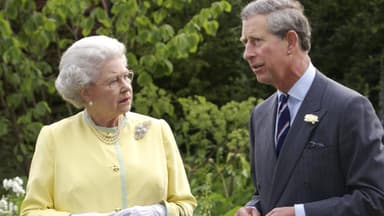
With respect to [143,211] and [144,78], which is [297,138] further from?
[144,78]

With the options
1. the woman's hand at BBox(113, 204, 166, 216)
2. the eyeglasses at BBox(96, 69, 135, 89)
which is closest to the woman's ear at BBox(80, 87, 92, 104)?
the eyeglasses at BBox(96, 69, 135, 89)

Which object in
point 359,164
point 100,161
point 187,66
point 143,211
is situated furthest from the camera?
point 187,66

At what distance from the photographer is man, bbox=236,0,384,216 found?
11.8 feet

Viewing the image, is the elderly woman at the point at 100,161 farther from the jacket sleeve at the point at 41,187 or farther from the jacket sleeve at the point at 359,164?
the jacket sleeve at the point at 359,164

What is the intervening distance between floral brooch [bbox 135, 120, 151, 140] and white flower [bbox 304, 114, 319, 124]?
2.90 ft

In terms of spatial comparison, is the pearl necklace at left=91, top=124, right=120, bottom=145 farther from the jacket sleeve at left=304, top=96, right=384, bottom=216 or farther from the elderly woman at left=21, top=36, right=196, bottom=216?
the jacket sleeve at left=304, top=96, right=384, bottom=216

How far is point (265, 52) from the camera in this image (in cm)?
374

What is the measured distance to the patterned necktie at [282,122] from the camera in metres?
3.86

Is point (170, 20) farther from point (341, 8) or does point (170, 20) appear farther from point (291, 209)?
point (291, 209)

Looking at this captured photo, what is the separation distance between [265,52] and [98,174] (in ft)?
3.23

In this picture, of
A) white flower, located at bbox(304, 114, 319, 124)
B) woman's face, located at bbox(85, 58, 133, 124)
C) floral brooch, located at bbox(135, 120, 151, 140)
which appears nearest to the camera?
white flower, located at bbox(304, 114, 319, 124)

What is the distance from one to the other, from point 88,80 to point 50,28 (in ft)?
14.2

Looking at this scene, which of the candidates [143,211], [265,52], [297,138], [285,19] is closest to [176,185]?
[143,211]

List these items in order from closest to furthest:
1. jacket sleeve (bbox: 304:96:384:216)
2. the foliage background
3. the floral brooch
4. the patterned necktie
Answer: jacket sleeve (bbox: 304:96:384:216) < the patterned necktie < the floral brooch < the foliage background
